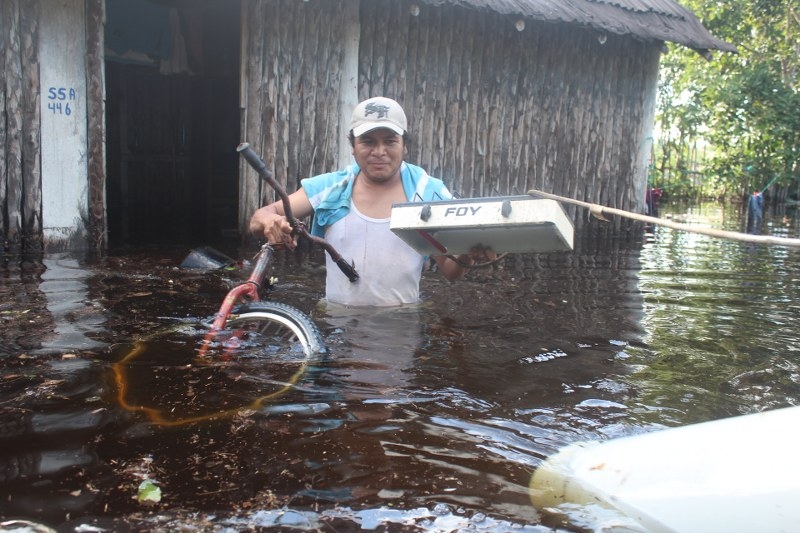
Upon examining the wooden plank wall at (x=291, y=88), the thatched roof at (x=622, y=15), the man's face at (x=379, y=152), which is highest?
the thatched roof at (x=622, y=15)

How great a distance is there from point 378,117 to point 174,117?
30.3 feet

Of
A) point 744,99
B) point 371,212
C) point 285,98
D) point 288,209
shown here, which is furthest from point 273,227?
point 744,99

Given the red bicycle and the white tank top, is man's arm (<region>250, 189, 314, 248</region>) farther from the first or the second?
the white tank top

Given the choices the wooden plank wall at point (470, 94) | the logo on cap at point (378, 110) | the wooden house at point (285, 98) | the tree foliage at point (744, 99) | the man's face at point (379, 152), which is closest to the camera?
the logo on cap at point (378, 110)

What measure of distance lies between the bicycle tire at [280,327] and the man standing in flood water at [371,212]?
2.66 feet

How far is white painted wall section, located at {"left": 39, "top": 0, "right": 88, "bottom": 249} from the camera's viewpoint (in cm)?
743

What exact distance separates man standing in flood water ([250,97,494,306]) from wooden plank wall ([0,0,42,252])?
4104 mm

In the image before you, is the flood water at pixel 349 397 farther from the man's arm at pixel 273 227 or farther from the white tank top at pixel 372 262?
the man's arm at pixel 273 227

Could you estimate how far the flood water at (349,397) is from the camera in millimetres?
2492

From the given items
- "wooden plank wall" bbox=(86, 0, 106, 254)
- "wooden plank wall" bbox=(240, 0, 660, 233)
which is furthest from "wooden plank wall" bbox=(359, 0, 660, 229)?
"wooden plank wall" bbox=(86, 0, 106, 254)

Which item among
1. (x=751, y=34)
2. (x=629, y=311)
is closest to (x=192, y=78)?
(x=629, y=311)

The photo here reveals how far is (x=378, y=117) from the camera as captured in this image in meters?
4.34

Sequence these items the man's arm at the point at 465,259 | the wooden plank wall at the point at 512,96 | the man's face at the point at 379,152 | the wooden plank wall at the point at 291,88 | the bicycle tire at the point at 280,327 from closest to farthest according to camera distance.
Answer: the bicycle tire at the point at 280,327, the man's arm at the point at 465,259, the man's face at the point at 379,152, the wooden plank wall at the point at 291,88, the wooden plank wall at the point at 512,96

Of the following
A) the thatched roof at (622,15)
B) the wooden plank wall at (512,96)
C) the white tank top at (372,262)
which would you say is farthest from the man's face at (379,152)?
the wooden plank wall at (512,96)
